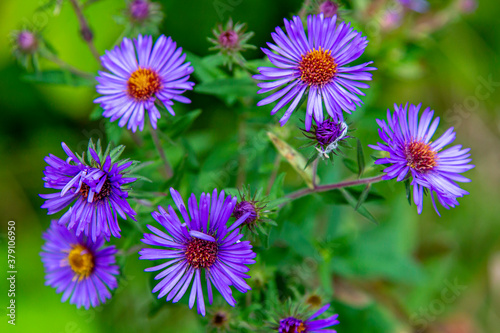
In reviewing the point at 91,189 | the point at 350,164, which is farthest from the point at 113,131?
the point at 350,164

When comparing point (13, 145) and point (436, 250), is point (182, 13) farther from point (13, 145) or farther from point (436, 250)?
point (436, 250)

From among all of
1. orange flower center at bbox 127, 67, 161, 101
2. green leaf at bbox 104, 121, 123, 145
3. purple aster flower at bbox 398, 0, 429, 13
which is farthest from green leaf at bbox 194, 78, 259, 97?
purple aster flower at bbox 398, 0, 429, 13

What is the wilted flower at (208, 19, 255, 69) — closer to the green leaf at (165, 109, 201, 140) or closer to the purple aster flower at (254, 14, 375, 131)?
the purple aster flower at (254, 14, 375, 131)

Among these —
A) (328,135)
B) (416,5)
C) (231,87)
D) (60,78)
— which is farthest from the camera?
(416,5)

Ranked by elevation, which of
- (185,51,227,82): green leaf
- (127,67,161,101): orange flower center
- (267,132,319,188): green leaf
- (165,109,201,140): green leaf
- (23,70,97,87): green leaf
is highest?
(23,70,97,87): green leaf

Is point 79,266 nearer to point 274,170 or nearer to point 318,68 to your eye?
point 274,170

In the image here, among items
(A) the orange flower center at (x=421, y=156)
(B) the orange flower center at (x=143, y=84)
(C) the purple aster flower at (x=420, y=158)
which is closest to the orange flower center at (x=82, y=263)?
(B) the orange flower center at (x=143, y=84)
